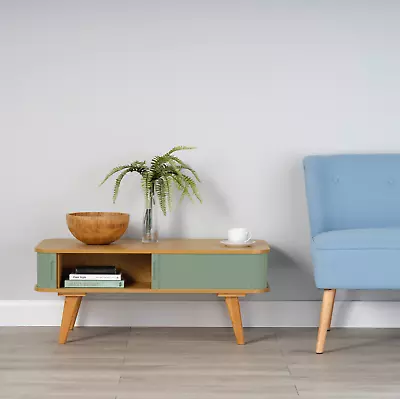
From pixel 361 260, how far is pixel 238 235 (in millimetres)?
→ 560

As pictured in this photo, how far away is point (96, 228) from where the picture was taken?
10.2 feet

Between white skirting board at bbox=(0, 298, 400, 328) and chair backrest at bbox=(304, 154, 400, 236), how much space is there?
0.44 metres

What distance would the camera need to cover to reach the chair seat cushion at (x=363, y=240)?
2865 mm

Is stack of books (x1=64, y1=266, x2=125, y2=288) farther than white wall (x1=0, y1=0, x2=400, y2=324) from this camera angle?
No

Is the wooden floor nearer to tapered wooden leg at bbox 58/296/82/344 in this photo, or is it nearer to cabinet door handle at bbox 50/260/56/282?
tapered wooden leg at bbox 58/296/82/344

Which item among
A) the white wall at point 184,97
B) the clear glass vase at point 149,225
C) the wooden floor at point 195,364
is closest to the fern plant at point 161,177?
the clear glass vase at point 149,225

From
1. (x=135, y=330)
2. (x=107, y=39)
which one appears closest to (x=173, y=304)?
(x=135, y=330)

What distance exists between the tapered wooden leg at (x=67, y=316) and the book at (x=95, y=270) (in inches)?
4.8

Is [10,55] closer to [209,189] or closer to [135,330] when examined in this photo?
[209,189]

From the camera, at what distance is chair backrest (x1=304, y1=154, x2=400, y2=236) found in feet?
10.7

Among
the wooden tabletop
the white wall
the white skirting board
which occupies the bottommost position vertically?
the white skirting board

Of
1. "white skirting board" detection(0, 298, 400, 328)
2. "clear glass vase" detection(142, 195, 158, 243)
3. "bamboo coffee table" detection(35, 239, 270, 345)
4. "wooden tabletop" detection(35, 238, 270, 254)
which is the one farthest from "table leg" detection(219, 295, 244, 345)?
"clear glass vase" detection(142, 195, 158, 243)

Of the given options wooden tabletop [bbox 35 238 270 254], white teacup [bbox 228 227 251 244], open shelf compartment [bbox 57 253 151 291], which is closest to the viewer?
wooden tabletop [bbox 35 238 270 254]

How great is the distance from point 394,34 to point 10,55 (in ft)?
5.98
